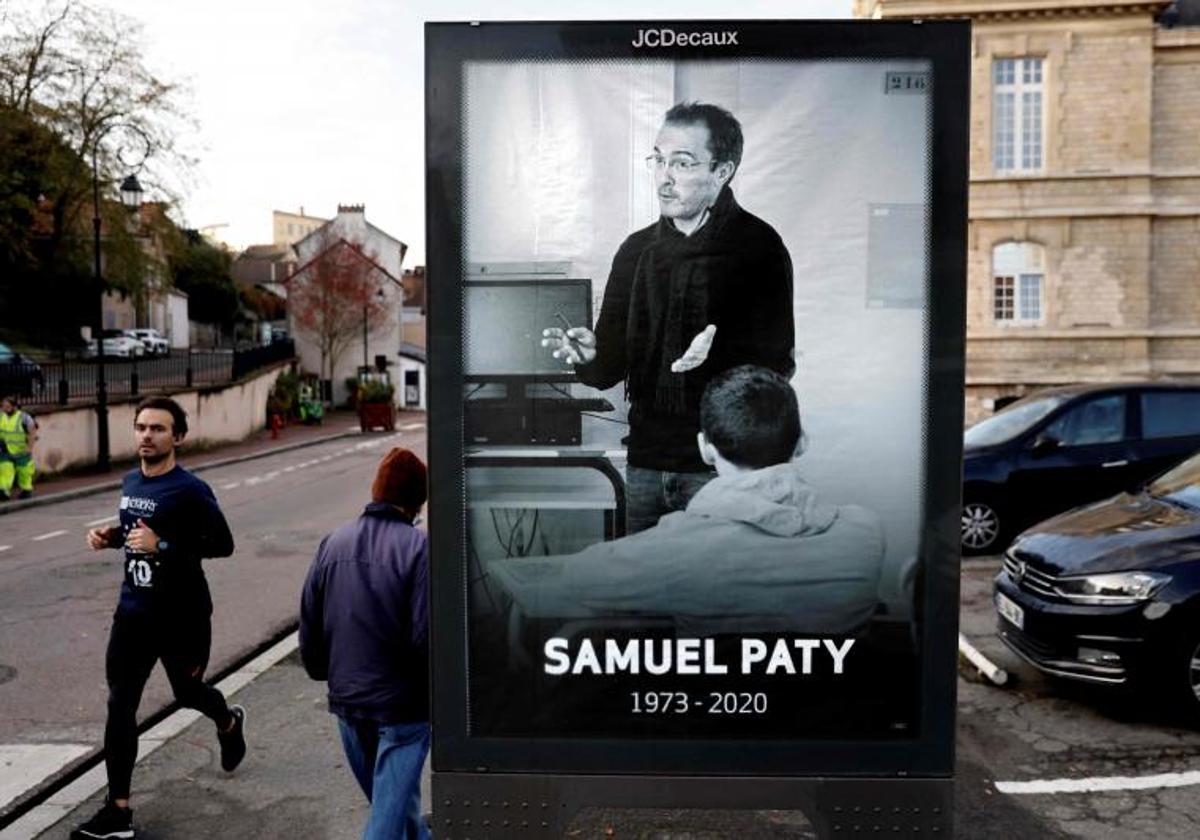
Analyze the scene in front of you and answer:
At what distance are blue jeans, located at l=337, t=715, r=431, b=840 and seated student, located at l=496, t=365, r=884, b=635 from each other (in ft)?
3.32

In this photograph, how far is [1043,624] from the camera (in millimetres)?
6035

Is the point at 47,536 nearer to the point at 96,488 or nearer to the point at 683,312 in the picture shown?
the point at 96,488

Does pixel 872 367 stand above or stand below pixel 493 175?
below

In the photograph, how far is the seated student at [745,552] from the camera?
300 centimetres

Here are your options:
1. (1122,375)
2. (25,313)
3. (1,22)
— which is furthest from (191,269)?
(1122,375)

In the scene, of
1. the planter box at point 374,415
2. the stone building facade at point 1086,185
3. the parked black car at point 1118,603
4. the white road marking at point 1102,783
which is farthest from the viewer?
the planter box at point 374,415

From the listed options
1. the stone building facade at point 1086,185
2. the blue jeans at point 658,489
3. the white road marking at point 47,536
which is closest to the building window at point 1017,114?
the stone building facade at point 1086,185

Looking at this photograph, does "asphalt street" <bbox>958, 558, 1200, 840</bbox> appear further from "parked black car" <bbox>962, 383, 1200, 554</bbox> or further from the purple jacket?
"parked black car" <bbox>962, 383, 1200, 554</bbox>

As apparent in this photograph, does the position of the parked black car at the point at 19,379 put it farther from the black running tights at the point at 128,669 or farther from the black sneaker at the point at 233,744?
the black running tights at the point at 128,669

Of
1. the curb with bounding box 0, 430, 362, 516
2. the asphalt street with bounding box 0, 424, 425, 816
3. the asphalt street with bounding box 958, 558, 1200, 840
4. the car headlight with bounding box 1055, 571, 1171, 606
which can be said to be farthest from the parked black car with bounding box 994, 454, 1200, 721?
the curb with bounding box 0, 430, 362, 516

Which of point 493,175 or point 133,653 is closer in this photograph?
point 493,175

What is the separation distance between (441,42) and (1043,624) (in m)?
4.85

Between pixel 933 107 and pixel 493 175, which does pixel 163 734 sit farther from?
pixel 933 107

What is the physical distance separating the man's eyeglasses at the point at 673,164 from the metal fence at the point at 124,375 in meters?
22.6
